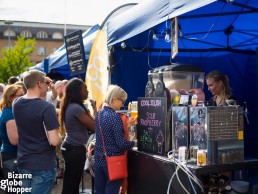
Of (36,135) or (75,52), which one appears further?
(75,52)

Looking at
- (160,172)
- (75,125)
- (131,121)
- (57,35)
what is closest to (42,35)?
(57,35)

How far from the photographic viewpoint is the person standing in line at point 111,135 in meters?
3.69

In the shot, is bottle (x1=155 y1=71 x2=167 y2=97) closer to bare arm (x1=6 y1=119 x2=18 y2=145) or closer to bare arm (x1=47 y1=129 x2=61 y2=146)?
bare arm (x1=47 y1=129 x2=61 y2=146)

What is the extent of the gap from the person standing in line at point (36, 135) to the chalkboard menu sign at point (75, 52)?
337cm

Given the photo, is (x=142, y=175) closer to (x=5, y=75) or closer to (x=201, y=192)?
(x=201, y=192)

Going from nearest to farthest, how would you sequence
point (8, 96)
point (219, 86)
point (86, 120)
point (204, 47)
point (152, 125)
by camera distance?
point (152, 125) < point (8, 96) < point (86, 120) < point (219, 86) < point (204, 47)

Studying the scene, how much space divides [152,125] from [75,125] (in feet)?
3.86

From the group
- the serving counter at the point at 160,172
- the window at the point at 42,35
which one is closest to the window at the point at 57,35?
the window at the point at 42,35

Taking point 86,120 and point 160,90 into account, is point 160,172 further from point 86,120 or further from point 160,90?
point 86,120

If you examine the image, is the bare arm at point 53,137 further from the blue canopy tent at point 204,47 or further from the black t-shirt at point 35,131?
the blue canopy tent at point 204,47

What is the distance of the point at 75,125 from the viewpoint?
4383 millimetres

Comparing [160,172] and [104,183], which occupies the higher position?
[160,172]

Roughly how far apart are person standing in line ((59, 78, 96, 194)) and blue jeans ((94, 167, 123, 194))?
0.60 metres

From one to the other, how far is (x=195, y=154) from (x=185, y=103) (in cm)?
45
